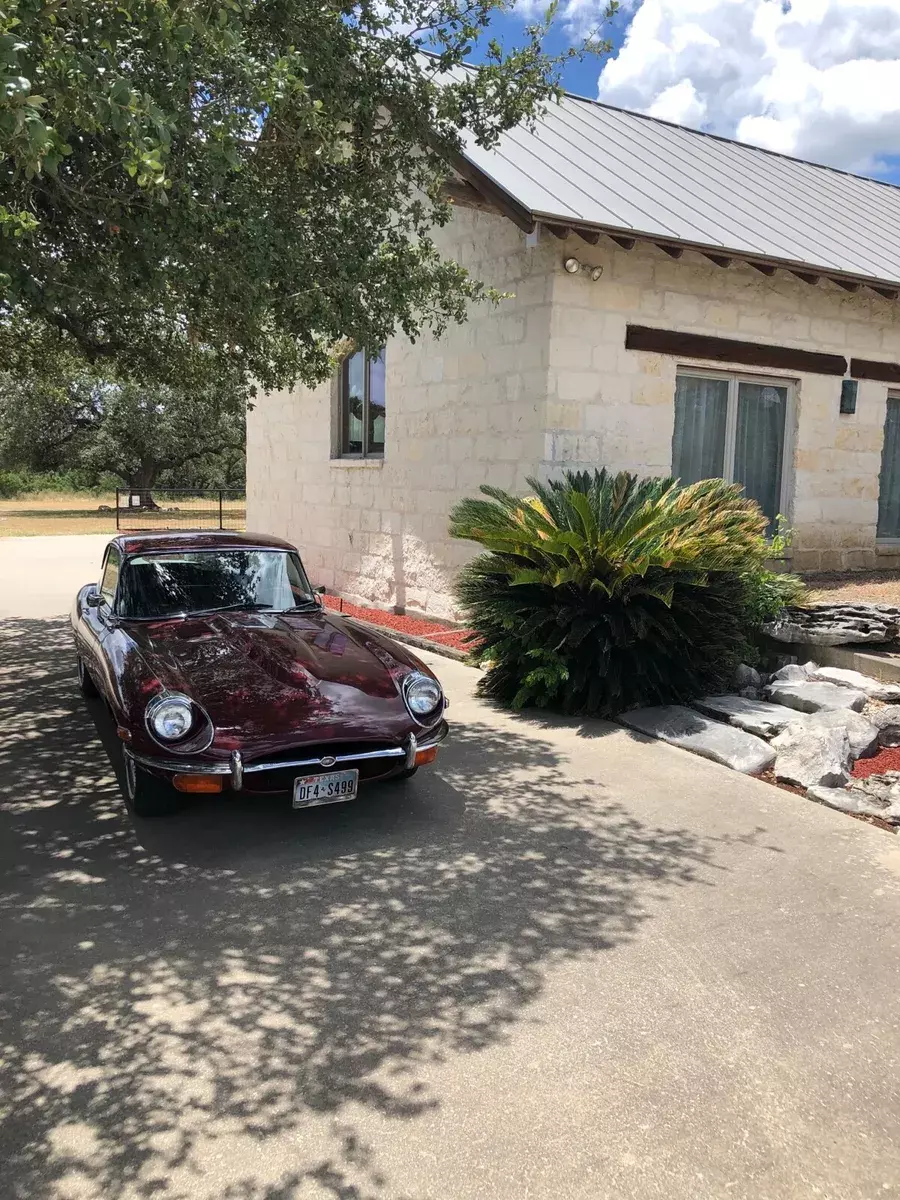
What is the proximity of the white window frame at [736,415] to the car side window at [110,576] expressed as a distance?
5984 millimetres

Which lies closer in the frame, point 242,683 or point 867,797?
point 242,683

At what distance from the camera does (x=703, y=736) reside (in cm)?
609

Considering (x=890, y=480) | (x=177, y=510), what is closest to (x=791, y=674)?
(x=890, y=480)

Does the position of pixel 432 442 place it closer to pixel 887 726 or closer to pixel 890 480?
pixel 890 480

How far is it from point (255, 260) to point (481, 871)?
3.77m

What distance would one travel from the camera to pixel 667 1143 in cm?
246

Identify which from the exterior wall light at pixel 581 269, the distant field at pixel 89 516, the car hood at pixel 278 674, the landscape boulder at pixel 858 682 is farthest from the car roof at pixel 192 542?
the distant field at pixel 89 516

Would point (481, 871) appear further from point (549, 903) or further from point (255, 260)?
point (255, 260)

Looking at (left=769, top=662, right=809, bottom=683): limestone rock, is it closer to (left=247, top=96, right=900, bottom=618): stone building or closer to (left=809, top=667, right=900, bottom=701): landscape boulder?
(left=809, top=667, right=900, bottom=701): landscape boulder

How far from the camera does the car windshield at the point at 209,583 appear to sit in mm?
5539

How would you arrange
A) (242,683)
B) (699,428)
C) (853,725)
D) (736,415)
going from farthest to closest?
1. (736,415)
2. (699,428)
3. (853,725)
4. (242,683)

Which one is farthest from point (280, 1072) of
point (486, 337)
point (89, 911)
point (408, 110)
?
point (486, 337)

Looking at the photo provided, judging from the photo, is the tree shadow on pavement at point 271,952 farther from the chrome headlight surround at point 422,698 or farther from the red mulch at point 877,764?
the red mulch at point 877,764

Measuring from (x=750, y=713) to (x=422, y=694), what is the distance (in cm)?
276
